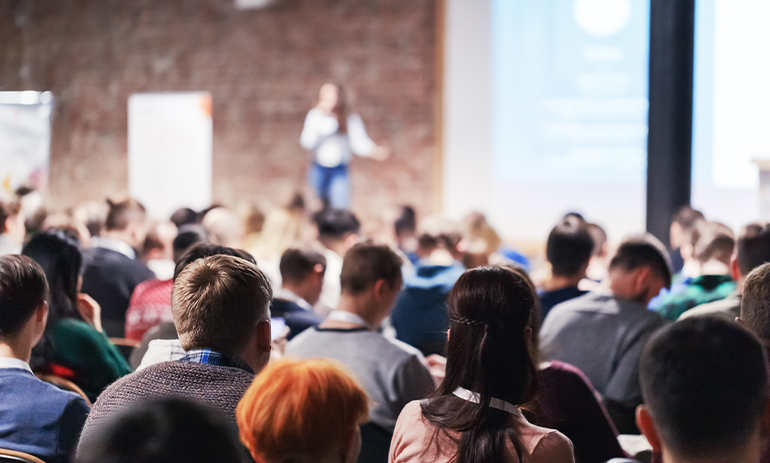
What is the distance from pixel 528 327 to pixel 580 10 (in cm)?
629

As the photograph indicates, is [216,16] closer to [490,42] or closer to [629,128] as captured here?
[490,42]

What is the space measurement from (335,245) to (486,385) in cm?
319

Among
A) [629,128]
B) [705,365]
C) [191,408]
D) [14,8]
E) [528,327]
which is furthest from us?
[14,8]

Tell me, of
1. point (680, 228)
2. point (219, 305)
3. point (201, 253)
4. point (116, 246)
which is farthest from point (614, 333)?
point (116, 246)

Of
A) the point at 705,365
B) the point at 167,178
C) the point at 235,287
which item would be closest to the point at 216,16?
the point at 167,178

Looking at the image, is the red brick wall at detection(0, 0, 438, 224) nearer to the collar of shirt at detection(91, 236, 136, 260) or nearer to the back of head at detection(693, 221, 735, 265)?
the collar of shirt at detection(91, 236, 136, 260)

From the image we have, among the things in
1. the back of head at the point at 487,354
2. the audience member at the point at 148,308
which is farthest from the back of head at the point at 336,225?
the back of head at the point at 487,354

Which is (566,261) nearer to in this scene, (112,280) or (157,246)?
(112,280)

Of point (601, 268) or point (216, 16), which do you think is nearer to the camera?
point (601, 268)

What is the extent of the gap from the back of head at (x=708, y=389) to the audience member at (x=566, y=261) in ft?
6.29

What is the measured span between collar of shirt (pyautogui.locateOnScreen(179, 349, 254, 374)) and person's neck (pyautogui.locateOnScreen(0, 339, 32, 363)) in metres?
0.46

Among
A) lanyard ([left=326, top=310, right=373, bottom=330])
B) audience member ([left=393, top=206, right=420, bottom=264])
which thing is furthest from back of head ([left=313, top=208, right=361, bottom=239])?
lanyard ([left=326, top=310, right=373, bottom=330])

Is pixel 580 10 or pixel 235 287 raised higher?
pixel 580 10

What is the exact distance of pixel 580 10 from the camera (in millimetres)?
7027
